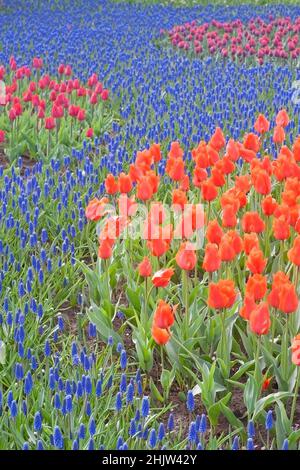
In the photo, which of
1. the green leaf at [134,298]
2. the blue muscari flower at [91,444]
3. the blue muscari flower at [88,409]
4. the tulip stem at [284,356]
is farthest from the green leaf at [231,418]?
the green leaf at [134,298]

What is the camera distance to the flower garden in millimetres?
2980

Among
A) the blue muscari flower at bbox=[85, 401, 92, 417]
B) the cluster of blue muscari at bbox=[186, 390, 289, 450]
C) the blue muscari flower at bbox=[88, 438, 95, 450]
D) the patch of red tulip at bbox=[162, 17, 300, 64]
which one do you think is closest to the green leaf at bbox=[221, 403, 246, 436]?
the cluster of blue muscari at bbox=[186, 390, 289, 450]

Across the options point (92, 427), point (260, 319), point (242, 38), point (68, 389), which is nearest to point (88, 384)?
point (68, 389)

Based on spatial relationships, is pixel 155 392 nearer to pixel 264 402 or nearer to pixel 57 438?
pixel 264 402

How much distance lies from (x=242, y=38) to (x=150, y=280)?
8453mm

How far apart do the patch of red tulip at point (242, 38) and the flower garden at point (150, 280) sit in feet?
10.2

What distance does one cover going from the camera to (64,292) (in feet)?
13.7

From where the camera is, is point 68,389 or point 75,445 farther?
point 68,389

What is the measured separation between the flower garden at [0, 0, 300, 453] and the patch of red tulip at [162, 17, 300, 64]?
122 inches

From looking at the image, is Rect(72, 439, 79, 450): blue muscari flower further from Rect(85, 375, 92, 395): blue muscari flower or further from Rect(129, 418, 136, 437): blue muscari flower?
Rect(85, 375, 92, 395): blue muscari flower

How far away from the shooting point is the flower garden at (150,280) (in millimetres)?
2980

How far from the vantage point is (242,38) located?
11.7 m

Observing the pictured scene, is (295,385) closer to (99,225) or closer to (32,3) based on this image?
(99,225)

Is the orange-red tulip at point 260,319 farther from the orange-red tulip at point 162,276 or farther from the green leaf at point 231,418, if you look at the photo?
the orange-red tulip at point 162,276
